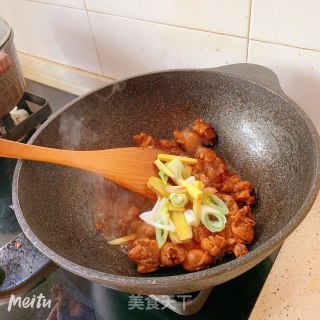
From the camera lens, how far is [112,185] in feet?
3.02

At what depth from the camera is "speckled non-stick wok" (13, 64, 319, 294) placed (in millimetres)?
651

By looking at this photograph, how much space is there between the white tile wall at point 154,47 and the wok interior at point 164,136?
0.10 m

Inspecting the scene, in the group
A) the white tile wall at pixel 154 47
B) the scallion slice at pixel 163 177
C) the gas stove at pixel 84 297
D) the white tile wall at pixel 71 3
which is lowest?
the gas stove at pixel 84 297

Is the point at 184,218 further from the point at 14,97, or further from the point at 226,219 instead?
the point at 14,97

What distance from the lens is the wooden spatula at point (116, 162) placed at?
775mm

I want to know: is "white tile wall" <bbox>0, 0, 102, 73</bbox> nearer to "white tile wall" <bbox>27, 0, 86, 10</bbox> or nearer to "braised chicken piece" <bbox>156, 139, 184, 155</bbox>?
"white tile wall" <bbox>27, 0, 86, 10</bbox>

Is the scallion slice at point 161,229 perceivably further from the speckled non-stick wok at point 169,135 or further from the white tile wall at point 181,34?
the white tile wall at point 181,34

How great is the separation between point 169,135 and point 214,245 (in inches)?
15.6

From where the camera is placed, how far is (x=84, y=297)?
77cm

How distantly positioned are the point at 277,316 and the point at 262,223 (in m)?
0.18

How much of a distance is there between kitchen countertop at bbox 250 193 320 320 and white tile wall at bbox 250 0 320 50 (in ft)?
1.41

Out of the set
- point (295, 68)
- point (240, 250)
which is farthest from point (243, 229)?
point (295, 68)

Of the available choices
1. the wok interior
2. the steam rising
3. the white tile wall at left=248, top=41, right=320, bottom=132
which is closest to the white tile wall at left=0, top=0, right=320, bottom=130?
the white tile wall at left=248, top=41, right=320, bottom=132

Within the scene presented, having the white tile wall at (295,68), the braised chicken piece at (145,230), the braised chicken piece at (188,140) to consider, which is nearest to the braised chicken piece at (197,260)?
the braised chicken piece at (145,230)
